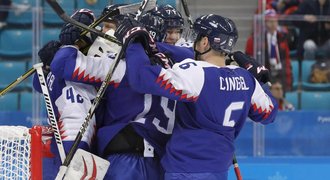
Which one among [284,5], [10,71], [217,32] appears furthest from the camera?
[284,5]

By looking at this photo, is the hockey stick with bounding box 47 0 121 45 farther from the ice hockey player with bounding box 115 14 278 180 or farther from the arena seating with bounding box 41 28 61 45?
the arena seating with bounding box 41 28 61 45

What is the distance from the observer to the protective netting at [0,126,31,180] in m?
3.22

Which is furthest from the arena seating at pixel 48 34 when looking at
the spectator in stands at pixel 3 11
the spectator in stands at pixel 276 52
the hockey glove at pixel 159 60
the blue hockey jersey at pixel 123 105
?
the hockey glove at pixel 159 60

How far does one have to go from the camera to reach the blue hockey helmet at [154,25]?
3467mm

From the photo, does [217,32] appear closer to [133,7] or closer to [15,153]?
[133,7]

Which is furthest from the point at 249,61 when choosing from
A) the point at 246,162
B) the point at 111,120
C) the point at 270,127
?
the point at 270,127

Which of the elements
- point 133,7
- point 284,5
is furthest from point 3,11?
point 133,7

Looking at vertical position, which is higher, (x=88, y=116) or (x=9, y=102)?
(x=88, y=116)

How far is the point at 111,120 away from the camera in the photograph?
331 centimetres

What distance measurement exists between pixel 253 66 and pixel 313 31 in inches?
132

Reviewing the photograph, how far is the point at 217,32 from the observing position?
10.6ft

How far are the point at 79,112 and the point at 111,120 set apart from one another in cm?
13

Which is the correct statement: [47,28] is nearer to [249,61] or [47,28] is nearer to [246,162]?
[246,162]

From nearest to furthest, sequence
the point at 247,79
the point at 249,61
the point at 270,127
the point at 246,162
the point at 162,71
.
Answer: the point at 162,71, the point at 247,79, the point at 249,61, the point at 246,162, the point at 270,127
